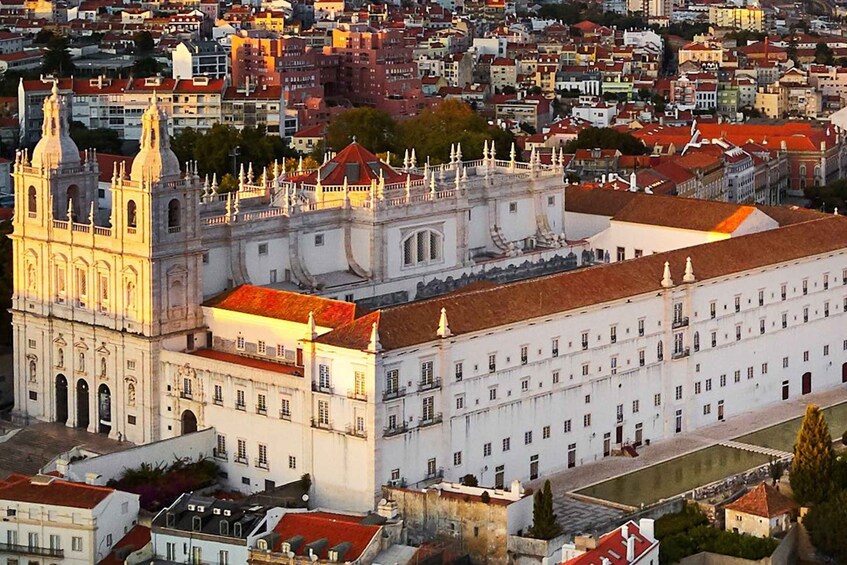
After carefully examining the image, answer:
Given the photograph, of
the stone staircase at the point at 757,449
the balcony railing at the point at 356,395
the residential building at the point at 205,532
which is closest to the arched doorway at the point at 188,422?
the balcony railing at the point at 356,395

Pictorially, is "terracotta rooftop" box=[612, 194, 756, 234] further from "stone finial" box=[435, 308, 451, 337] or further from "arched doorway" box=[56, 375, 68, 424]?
"arched doorway" box=[56, 375, 68, 424]

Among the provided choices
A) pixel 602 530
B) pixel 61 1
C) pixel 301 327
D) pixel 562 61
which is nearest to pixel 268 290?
pixel 301 327

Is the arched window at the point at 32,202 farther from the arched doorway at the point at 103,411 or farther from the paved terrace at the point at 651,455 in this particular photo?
the paved terrace at the point at 651,455

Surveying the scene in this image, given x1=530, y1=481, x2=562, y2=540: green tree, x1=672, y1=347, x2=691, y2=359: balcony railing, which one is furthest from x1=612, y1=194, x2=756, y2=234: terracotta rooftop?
x1=530, y1=481, x2=562, y2=540: green tree

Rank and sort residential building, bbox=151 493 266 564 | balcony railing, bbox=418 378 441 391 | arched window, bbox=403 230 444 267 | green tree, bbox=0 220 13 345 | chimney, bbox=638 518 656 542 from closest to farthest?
residential building, bbox=151 493 266 564, chimney, bbox=638 518 656 542, balcony railing, bbox=418 378 441 391, arched window, bbox=403 230 444 267, green tree, bbox=0 220 13 345

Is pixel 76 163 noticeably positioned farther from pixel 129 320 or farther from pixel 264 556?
pixel 264 556

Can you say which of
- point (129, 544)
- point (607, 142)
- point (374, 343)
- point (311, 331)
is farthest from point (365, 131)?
point (129, 544)
